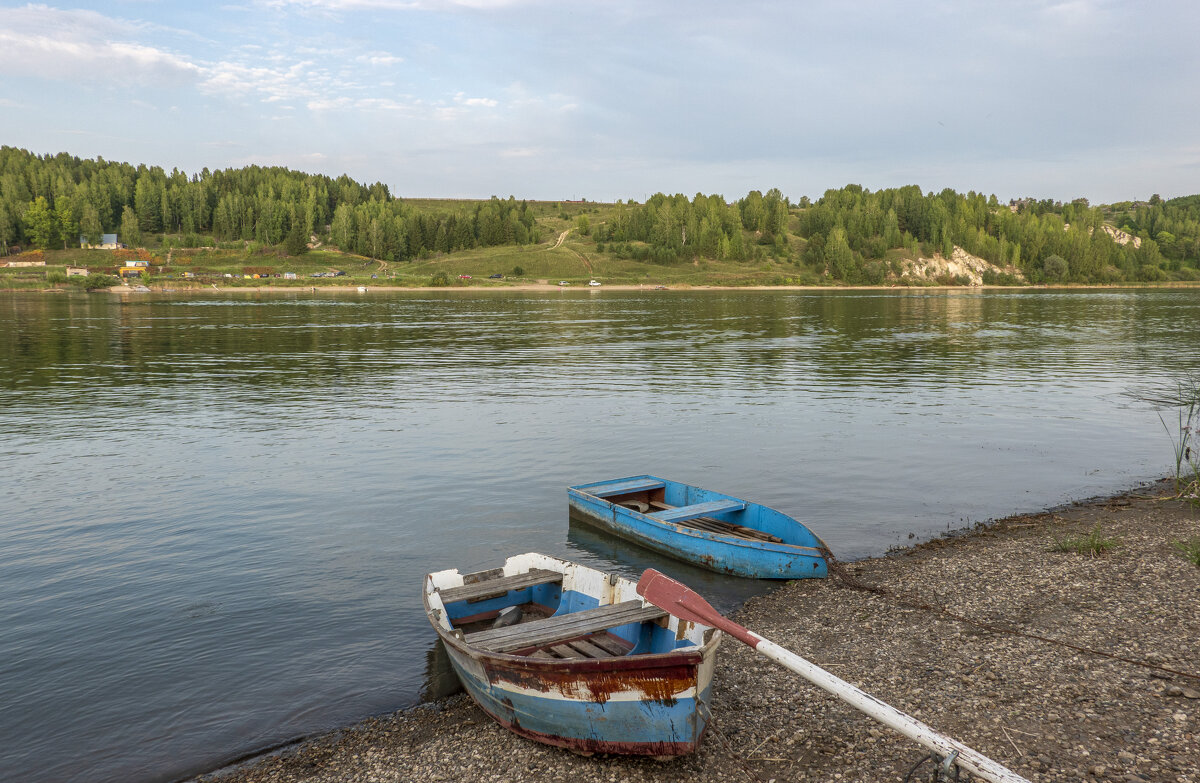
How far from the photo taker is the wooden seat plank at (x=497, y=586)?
46.4 ft

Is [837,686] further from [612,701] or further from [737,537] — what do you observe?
[737,537]

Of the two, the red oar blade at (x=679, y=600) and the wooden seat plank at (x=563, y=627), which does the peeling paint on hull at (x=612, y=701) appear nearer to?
the red oar blade at (x=679, y=600)

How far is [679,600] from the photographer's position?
35.1 feet

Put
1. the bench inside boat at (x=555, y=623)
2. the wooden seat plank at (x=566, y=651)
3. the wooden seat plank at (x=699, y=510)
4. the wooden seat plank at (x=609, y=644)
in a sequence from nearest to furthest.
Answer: the bench inside boat at (x=555, y=623) → the wooden seat plank at (x=566, y=651) → the wooden seat plank at (x=609, y=644) → the wooden seat plank at (x=699, y=510)

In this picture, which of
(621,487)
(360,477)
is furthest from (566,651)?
(360,477)

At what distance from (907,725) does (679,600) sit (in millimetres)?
3254

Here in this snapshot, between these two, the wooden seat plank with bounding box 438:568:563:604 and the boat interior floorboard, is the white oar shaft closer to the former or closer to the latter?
the wooden seat plank with bounding box 438:568:563:604

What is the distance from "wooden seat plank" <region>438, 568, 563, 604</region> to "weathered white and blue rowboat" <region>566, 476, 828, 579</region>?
493 cm

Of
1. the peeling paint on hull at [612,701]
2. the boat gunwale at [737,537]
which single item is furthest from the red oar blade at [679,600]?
the boat gunwale at [737,537]

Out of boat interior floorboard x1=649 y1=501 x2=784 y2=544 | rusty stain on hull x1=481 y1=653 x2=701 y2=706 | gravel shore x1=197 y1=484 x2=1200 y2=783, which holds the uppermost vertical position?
rusty stain on hull x1=481 y1=653 x2=701 y2=706

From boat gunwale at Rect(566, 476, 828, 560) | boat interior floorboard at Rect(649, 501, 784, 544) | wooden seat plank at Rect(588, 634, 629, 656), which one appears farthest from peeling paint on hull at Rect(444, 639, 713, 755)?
boat interior floorboard at Rect(649, 501, 784, 544)

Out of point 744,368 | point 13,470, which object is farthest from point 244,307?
point 13,470

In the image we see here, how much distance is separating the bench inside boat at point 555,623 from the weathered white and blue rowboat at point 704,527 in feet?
15.9

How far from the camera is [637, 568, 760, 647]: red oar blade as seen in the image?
10305mm
